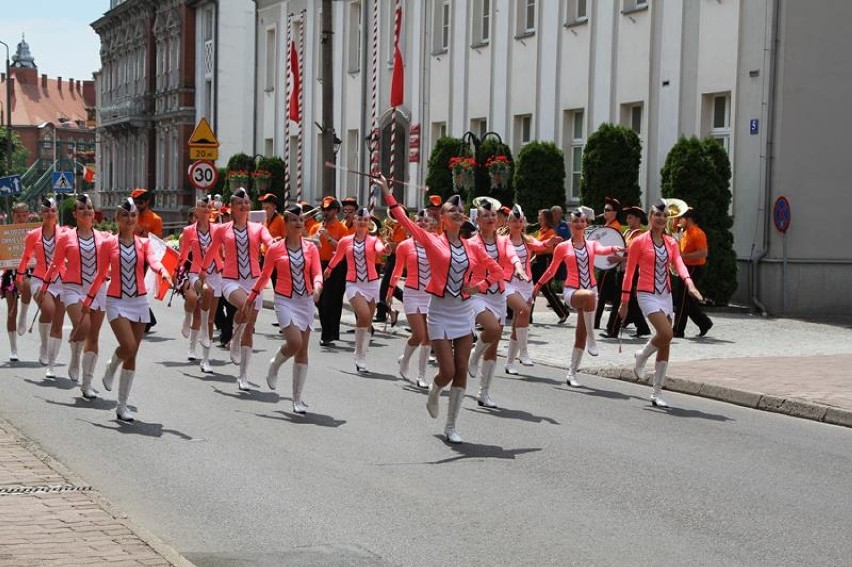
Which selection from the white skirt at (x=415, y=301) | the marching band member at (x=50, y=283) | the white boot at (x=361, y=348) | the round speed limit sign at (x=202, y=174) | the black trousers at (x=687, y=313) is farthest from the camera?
the round speed limit sign at (x=202, y=174)

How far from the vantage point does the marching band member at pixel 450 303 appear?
11570 millimetres

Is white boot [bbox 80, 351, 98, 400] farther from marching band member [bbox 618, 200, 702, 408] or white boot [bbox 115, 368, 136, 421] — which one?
marching band member [bbox 618, 200, 702, 408]

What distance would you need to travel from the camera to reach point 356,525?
331 inches

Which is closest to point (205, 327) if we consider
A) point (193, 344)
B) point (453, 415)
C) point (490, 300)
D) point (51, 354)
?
point (193, 344)

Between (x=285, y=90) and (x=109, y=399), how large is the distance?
35.7 meters

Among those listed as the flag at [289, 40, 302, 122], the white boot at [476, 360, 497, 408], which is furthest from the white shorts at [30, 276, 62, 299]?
the flag at [289, 40, 302, 122]

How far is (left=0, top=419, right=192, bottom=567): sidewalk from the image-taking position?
22.4 ft

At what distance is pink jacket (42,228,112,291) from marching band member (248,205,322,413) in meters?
2.00

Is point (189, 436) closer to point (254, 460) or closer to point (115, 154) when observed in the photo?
point (254, 460)

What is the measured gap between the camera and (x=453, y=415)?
11.5m

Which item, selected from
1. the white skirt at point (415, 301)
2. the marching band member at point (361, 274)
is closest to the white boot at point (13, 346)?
the marching band member at point (361, 274)

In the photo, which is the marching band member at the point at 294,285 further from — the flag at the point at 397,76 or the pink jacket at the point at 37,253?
the flag at the point at 397,76

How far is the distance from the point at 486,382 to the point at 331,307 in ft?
23.4

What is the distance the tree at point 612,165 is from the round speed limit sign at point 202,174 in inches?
305
